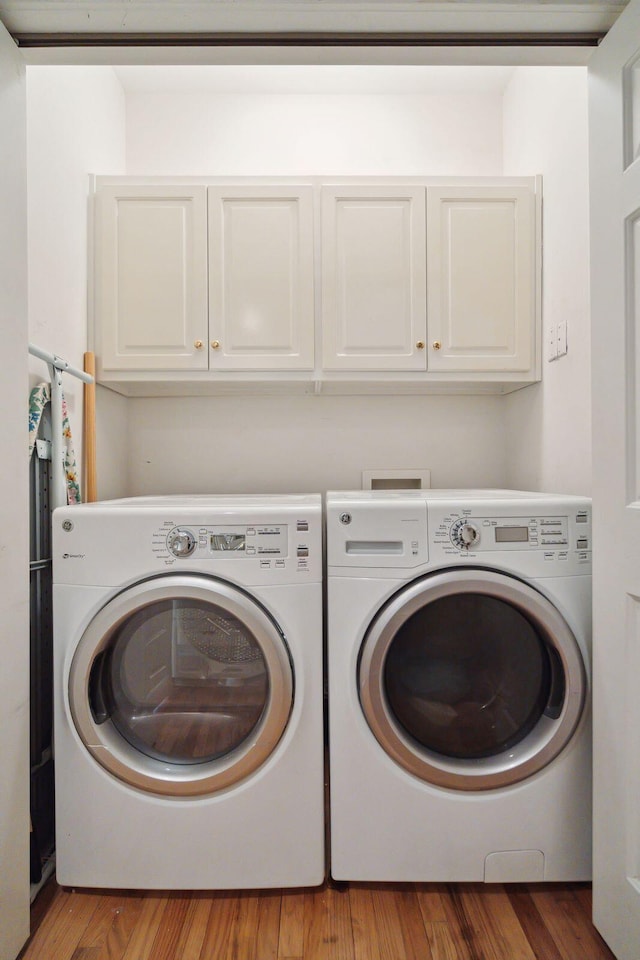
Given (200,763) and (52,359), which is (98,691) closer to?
(200,763)

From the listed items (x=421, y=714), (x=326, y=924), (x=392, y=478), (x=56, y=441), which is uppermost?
(x=56, y=441)

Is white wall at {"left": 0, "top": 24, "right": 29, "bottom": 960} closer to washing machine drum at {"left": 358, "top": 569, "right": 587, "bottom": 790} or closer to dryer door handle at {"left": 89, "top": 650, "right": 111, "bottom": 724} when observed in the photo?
dryer door handle at {"left": 89, "top": 650, "right": 111, "bottom": 724}

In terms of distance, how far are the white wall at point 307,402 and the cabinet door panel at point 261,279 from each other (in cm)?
34

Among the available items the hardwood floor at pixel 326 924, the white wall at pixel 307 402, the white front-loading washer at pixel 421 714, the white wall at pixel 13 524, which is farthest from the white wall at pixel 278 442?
the hardwood floor at pixel 326 924

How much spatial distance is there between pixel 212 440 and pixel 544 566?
139 centimetres

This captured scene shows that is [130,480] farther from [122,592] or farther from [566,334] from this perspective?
[566,334]

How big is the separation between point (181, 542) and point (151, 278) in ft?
3.54

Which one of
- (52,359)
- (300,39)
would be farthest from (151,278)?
(300,39)

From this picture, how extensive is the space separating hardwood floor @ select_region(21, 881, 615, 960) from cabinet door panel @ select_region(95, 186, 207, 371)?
5.14 ft

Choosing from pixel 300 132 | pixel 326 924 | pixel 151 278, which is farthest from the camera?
pixel 300 132

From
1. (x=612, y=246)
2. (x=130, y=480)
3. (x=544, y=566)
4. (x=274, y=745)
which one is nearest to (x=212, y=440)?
(x=130, y=480)

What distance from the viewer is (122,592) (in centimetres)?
116

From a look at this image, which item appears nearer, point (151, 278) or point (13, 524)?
point (13, 524)

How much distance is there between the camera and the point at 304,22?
0.96m
